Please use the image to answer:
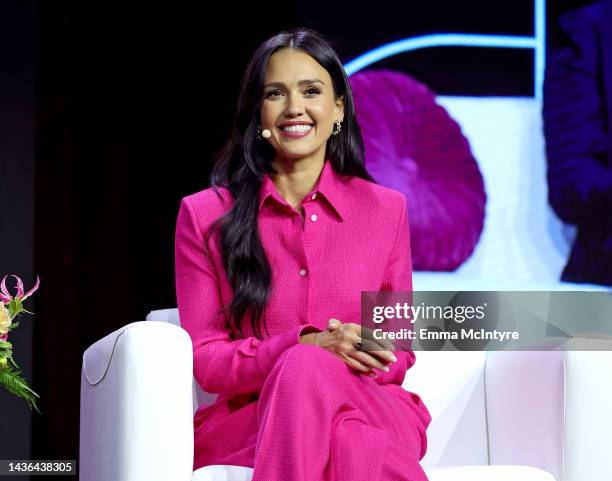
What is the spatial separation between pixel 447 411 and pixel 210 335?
669 millimetres

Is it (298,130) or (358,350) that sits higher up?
(298,130)

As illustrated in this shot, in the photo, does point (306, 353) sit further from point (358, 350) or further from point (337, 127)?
point (337, 127)

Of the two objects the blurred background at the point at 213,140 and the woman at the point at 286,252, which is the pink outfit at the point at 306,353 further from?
the blurred background at the point at 213,140

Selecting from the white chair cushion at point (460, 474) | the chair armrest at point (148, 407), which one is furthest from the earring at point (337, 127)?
the white chair cushion at point (460, 474)

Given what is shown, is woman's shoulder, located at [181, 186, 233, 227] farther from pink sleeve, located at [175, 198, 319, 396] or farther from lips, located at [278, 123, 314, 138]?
lips, located at [278, 123, 314, 138]

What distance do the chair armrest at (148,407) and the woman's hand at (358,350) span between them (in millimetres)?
277

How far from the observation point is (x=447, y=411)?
8.51ft

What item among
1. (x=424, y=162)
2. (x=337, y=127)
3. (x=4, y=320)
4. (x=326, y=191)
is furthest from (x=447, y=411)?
(x=424, y=162)

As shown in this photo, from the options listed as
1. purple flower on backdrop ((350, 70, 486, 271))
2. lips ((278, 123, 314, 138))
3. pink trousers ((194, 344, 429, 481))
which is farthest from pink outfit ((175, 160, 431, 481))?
purple flower on backdrop ((350, 70, 486, 271))

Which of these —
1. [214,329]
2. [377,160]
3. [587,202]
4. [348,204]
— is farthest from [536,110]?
[214,329]

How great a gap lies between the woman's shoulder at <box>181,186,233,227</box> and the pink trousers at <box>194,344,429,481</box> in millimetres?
575

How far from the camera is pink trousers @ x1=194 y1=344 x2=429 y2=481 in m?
1.76

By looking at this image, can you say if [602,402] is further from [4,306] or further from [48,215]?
[48,215]

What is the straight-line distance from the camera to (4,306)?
219 cm
